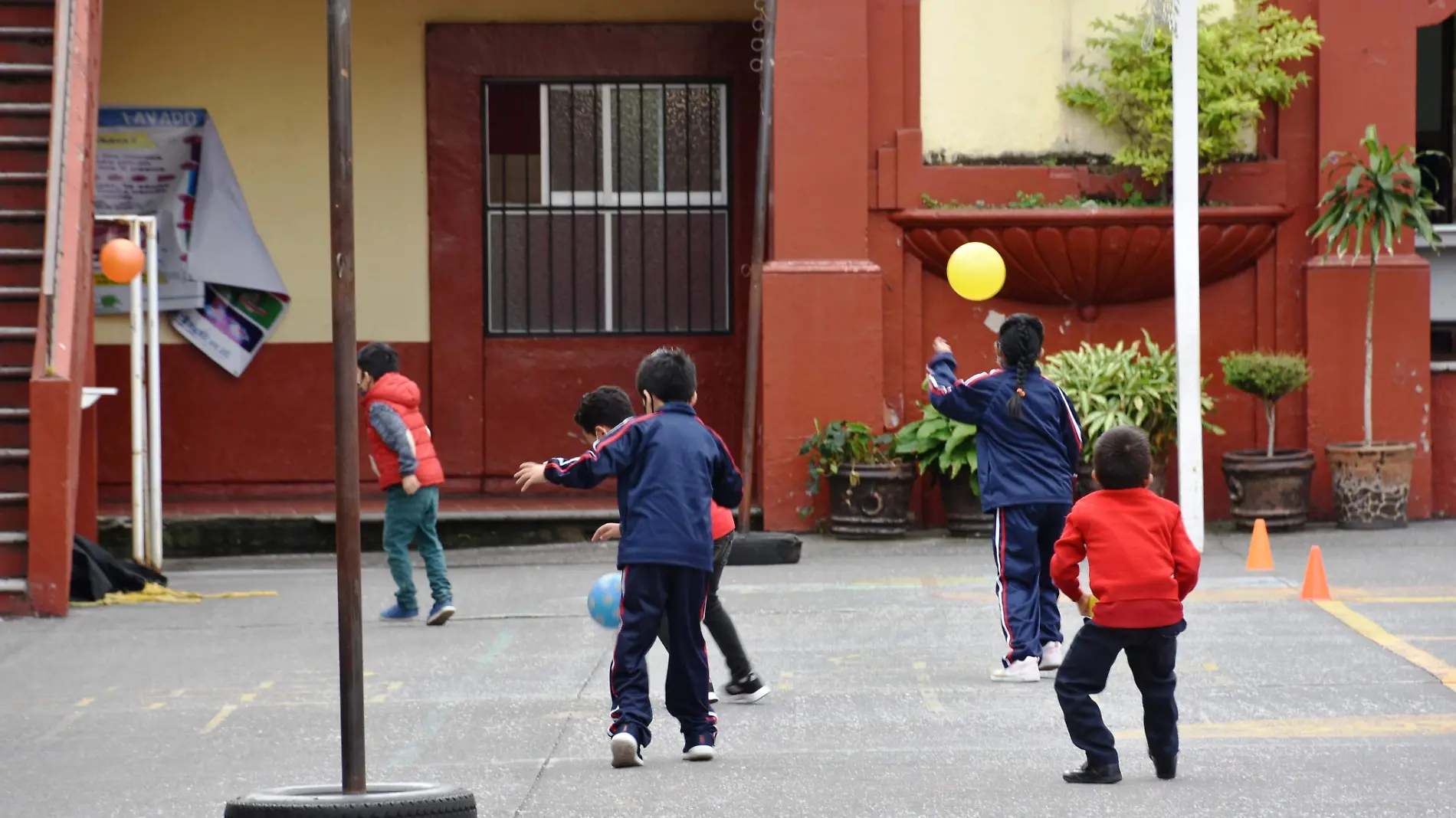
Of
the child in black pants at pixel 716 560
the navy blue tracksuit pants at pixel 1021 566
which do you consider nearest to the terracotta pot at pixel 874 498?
the navy blue tracksuit pants at pixel 1021 566

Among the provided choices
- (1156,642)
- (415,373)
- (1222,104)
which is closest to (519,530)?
(415,373)

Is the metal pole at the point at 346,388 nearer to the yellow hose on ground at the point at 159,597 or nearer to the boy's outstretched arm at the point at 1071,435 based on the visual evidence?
the boy's outstretched arm at the point at 1071,435

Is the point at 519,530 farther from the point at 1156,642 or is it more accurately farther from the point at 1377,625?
the point at 1156,642

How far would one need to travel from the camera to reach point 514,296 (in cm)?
1481

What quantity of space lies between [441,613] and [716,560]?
295cm

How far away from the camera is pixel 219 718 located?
8.07 meters

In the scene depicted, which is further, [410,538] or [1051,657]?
[410,538]

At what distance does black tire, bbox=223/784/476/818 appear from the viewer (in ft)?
17.8

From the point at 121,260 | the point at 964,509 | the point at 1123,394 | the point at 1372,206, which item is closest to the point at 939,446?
the point at 964,509

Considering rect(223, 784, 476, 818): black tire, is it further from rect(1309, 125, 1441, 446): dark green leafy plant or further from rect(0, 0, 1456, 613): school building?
rect(1309, 125, 1441, 446): dark green leafy plant

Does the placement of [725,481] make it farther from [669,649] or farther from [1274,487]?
[1274,487]

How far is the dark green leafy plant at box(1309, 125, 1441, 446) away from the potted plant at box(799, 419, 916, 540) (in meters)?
3.33

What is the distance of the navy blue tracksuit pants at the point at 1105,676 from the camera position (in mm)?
6406

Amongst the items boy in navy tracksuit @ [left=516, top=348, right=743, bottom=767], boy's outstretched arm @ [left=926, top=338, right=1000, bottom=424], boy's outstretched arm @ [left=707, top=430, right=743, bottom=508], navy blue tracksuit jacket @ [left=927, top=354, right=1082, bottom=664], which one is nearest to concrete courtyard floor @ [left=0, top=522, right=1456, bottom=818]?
boy in navy tracksuit @ [left=516, top=348, right=743, bottom=767]
